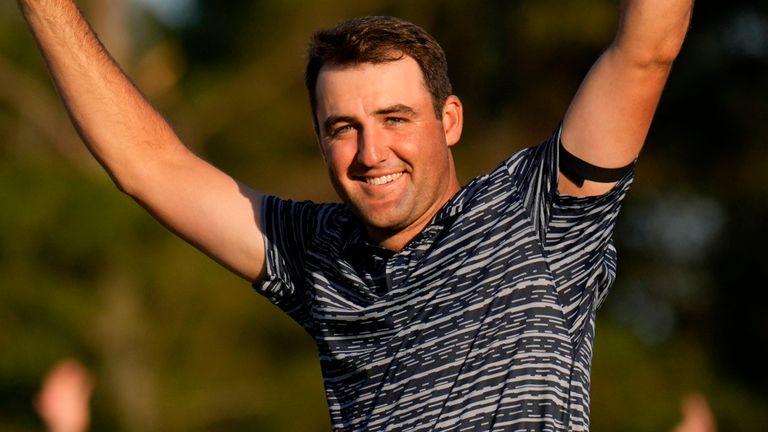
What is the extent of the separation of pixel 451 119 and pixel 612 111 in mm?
617

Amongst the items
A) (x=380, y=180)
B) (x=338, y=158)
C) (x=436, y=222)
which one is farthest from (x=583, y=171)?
(x=338, y=158)

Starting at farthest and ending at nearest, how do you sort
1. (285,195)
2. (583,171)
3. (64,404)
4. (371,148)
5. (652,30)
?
(285,195)
(64,404)
(371,148)
(583,171)
(652,30)

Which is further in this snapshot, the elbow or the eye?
the eye

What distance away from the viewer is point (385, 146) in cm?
338

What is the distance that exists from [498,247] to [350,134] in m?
0.46

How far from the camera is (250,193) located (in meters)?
3.78

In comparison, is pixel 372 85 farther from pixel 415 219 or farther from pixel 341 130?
pixel 415 219

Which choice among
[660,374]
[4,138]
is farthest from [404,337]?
[4,138]

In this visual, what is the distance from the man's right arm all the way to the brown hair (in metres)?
0.36

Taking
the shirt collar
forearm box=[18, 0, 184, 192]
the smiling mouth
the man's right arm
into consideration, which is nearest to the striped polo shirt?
the shirt collar

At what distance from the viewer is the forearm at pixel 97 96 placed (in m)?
3.55

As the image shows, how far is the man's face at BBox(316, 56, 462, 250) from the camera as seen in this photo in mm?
3381

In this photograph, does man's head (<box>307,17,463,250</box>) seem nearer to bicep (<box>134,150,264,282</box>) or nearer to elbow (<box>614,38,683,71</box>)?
bicep (<box>134,150,264,282</box>)

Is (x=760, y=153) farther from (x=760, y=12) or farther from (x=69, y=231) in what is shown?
(x=69, y=231)
